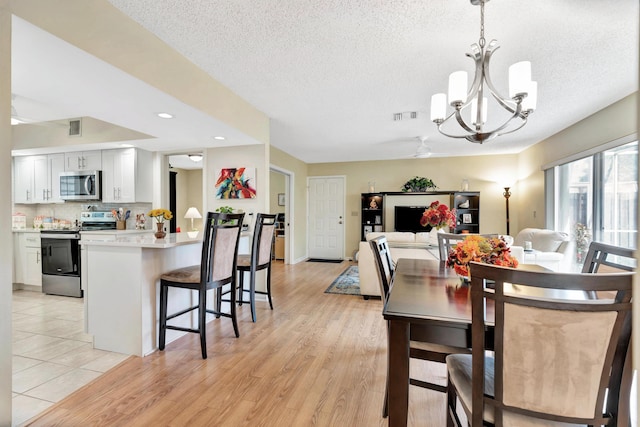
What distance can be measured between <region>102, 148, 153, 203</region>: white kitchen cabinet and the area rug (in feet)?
10.1

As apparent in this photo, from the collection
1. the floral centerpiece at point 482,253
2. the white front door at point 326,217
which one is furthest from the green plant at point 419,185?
the floral centerpiece at point 482,253

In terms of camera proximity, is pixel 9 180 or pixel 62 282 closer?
pixel 9 180

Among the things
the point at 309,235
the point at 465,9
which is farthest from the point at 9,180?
the point at 309,235

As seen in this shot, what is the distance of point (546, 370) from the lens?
901 mm

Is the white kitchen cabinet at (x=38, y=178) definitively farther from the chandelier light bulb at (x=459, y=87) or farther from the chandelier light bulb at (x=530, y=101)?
the chandelier light bulb at (x=530, y=101)

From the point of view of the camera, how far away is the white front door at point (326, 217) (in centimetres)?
733

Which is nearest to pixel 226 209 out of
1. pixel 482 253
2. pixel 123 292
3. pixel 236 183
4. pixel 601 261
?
pixel 236 183

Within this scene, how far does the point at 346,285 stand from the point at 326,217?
3.02 metres

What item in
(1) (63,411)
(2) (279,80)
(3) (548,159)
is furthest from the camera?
(3) (548,159)

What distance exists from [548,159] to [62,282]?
7567 mm

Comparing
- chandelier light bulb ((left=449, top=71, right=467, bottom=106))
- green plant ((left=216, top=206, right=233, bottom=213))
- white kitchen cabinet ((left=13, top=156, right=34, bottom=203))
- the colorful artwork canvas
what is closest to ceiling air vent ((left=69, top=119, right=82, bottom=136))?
white kitchen cabinet ((left=13, top=156, right=34, bottom=203))

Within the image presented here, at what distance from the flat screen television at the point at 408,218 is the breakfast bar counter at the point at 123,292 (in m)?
5.10

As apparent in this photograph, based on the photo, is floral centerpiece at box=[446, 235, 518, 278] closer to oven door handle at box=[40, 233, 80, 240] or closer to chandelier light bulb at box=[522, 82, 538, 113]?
chandelier light bulb at box=[522, 82, 538, 113]

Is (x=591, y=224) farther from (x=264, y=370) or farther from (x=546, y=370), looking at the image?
(x=264, y=370)
